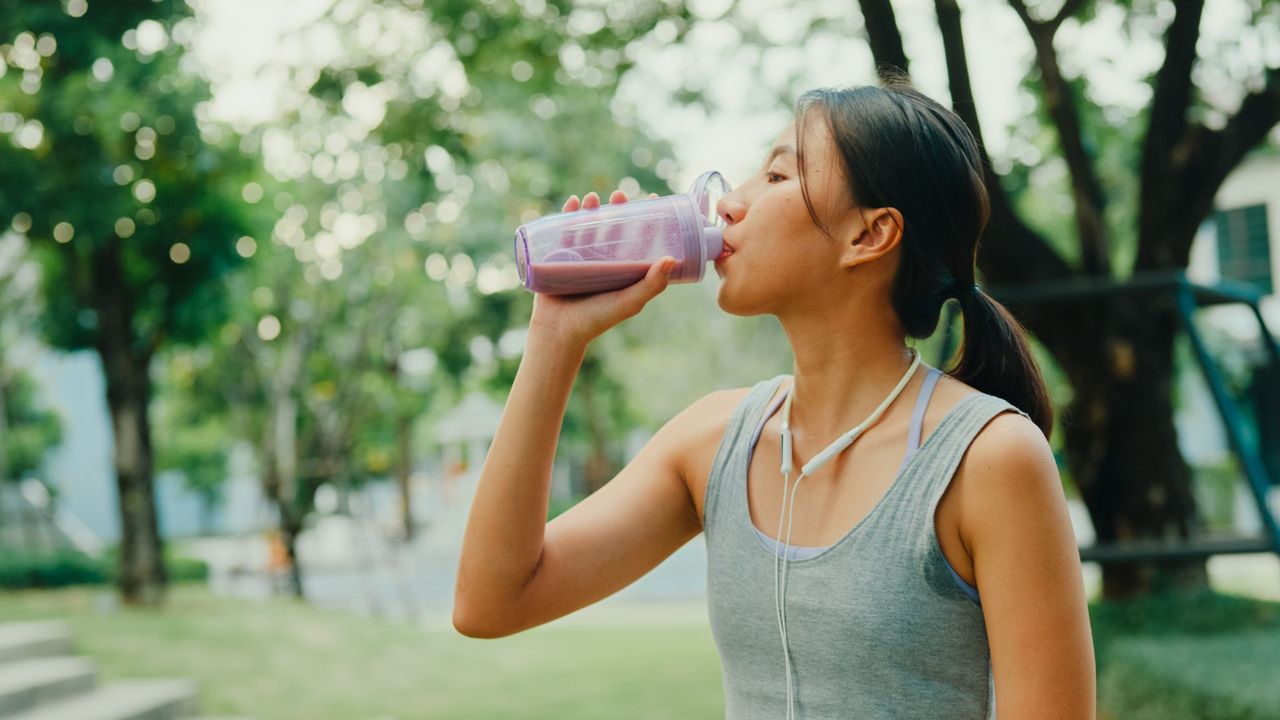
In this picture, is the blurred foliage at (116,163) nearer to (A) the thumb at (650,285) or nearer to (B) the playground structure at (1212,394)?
(B) the playground structure at (1212,394)

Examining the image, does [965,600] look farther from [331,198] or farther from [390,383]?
[390,383]

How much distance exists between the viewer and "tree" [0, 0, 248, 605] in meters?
9.04

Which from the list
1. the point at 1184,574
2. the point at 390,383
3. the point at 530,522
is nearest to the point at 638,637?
the point at 1184,574

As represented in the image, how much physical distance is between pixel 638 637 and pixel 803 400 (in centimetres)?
1084

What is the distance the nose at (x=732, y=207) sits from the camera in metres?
1.38

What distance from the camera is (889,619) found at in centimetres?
123

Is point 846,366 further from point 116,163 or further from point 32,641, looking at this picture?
point 116,163

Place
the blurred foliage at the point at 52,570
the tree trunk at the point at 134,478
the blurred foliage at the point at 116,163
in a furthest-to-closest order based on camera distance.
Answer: the blurred foliage at the point at 52,570, the tree trunk at the point at 134,478, the blurred foliage at the point at 116,163

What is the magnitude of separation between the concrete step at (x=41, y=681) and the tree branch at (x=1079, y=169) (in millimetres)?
6284

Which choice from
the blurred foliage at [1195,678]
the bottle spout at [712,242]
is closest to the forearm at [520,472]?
the bottle spout at [712,242]

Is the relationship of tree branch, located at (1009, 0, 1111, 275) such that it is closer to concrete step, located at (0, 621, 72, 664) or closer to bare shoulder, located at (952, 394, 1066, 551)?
bare shoulder, located at (952, 394, 1066, 551)

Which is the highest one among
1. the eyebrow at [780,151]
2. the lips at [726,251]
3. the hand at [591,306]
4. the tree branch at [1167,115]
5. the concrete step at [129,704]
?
the tree branch at [1167,115]

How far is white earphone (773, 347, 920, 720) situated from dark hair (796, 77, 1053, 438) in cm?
8

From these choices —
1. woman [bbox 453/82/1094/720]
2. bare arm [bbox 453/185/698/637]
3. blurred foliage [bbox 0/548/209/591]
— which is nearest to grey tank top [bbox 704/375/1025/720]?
woman [bbox 453/82/1094/720]
